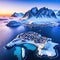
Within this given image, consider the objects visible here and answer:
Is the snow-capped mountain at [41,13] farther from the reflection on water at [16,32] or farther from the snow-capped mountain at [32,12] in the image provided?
the reflection on water at [16,32]

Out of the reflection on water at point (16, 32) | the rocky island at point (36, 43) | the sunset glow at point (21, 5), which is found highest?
the sunset glow at point (21, 5)

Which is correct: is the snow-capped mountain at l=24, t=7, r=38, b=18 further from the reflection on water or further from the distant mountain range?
the reflection on water

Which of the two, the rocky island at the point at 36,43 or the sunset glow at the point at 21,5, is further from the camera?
the sunset glow at the point at 21,5

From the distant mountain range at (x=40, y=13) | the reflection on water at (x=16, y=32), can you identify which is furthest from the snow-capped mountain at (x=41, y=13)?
the reflection on water at (x=16, y=32)

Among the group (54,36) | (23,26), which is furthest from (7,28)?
(54,36)

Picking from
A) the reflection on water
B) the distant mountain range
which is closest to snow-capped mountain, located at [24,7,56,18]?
the distant mountain range

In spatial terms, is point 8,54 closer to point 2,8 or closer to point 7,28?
point 7,28

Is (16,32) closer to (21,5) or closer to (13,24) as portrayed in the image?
(13,24)

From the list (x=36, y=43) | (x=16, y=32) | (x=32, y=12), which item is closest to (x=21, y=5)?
(x=32, y=12)

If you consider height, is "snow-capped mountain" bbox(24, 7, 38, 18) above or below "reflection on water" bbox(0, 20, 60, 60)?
above

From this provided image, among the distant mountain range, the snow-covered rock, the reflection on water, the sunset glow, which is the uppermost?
the sunset glow

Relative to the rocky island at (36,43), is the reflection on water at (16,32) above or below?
above
